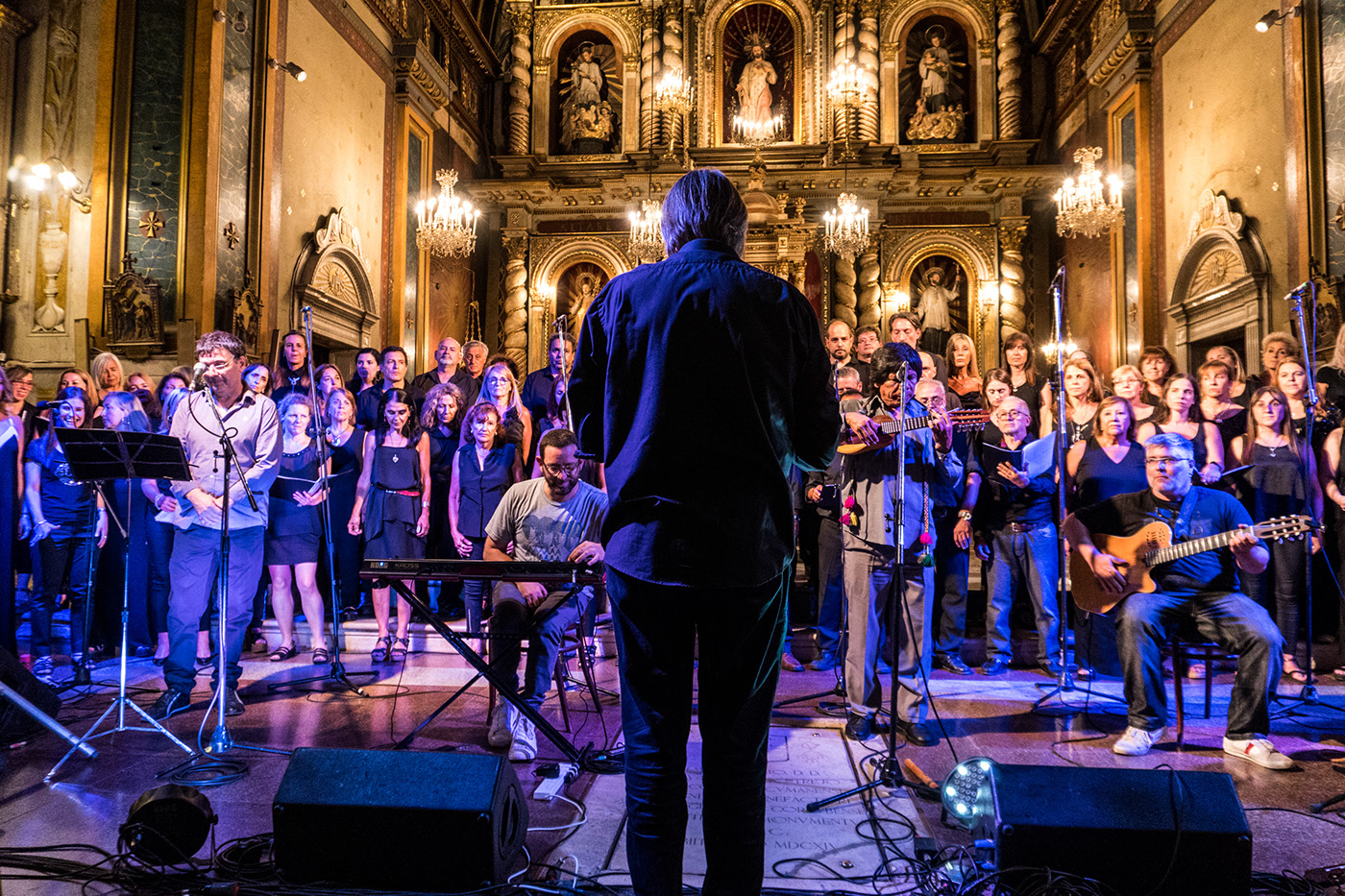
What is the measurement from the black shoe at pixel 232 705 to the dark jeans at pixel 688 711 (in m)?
3.18

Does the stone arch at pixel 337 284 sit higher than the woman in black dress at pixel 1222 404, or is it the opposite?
the stone arch at pixel 337 284

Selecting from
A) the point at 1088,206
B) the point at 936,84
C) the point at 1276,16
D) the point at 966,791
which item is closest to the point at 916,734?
the point at 966,791

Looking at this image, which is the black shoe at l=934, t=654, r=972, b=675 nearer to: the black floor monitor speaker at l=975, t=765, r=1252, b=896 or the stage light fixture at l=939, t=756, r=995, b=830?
the stage light fixture at l=939, t=756, r=995, b=830

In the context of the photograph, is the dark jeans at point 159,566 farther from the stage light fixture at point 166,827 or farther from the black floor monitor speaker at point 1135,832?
the black floor monitor speaker at point 1135,832

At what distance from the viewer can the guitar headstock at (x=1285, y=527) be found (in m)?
3.41

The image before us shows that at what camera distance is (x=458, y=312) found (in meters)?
13.3

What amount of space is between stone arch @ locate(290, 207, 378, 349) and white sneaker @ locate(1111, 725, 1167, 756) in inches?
341

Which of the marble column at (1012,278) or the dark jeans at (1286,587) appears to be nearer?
the dark jeans at (1286,587)

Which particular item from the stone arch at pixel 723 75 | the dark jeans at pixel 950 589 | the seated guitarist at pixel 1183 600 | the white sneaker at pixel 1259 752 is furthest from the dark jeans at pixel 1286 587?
the stone arch at pixel 723 75

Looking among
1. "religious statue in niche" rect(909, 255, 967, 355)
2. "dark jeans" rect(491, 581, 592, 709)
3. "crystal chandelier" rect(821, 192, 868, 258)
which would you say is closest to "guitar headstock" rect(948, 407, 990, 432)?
"dark jeans" rect(491, 581, 592, 709)

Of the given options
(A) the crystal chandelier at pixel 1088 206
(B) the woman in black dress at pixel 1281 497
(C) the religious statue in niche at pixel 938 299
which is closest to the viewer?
(B) the woman in black dress at pixel 1281 497

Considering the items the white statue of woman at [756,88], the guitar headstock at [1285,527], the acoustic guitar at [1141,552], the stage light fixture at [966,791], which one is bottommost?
the stage light fixture at [966,791]

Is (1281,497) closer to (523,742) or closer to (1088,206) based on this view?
(523,742)

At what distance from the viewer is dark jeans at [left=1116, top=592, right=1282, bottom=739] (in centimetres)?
357
